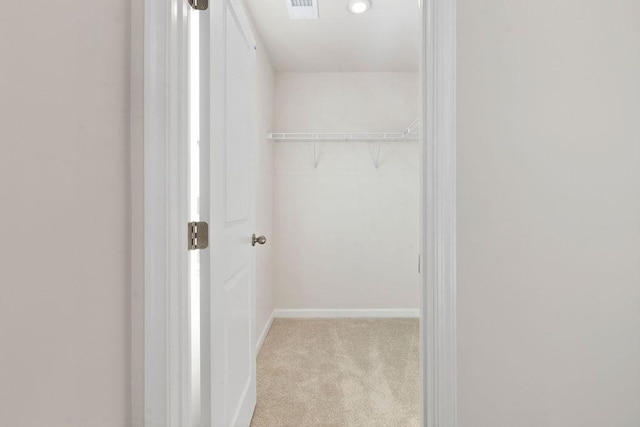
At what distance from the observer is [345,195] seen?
371 cm

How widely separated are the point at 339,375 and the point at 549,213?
1802 millimetres

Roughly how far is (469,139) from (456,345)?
598mm

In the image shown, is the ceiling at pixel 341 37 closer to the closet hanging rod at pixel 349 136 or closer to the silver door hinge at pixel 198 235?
the closet hanging rod at pixel 349 136

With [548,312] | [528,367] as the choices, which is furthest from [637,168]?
[528,367]

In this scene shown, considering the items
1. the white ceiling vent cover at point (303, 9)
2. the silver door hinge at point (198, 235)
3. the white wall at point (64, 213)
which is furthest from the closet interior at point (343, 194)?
the white wall at point (64, 213)

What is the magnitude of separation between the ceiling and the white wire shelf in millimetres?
643

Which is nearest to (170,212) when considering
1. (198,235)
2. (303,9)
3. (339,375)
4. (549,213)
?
(198,235)

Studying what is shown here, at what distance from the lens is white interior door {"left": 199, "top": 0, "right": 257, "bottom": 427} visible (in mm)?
1221

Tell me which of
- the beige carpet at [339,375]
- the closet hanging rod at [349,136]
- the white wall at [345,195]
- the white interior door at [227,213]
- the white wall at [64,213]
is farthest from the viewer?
the white wall at [345,195]

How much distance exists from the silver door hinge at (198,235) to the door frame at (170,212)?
3.4 inches

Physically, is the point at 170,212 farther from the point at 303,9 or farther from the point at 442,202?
the point at 303,9

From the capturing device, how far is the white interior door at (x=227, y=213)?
1221 millimetres

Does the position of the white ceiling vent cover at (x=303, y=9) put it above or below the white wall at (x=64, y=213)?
above

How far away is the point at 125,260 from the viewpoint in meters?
0.89
